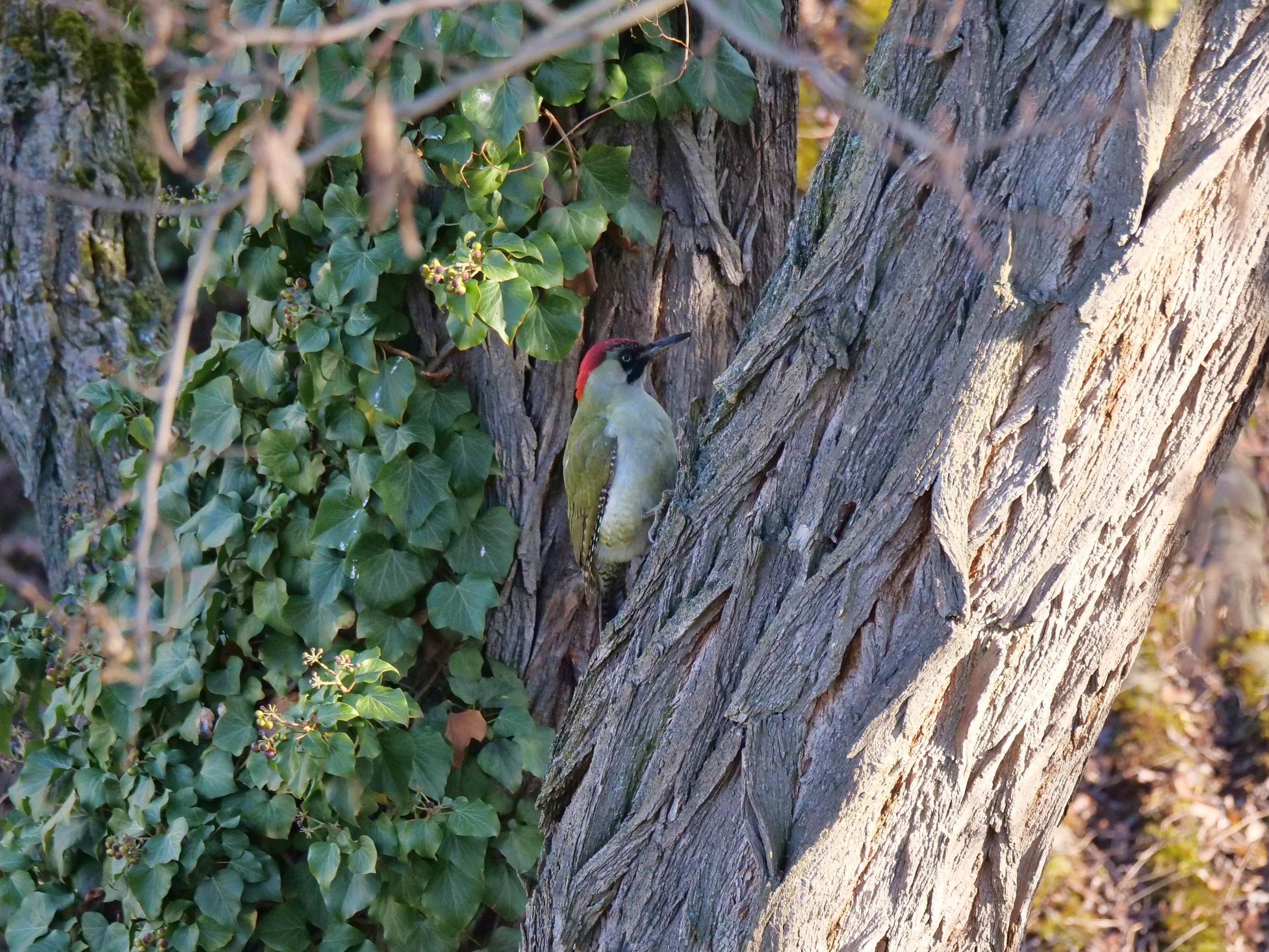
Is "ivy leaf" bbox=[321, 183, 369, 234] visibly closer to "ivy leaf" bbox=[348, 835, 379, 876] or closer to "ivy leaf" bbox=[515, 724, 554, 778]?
"ivy leaf" bbox=[515, 724, 554, 778]

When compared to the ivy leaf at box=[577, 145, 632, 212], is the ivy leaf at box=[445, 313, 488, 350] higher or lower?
lower

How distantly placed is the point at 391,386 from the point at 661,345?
0.83m

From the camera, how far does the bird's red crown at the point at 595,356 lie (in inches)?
137

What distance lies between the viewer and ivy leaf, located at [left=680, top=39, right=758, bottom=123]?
3.18m

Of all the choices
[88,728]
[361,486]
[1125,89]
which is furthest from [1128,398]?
[88,728]

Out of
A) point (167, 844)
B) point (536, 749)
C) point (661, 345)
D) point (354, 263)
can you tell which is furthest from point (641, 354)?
point (167, 844)

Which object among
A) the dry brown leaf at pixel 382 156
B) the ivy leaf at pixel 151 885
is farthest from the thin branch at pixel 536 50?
the ivy leaf at pixel 151 885

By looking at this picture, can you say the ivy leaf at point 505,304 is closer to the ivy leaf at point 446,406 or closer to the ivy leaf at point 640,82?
the ivy leaf at point 446,406

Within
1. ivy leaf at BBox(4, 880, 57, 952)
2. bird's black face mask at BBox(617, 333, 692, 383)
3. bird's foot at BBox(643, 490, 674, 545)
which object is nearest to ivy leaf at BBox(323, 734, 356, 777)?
bird's foot at BBox(643, 490, 674, 545)

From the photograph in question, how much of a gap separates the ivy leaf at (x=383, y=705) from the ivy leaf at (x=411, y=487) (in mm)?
475

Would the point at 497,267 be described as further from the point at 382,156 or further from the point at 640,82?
the point at 382,156

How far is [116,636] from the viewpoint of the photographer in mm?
1847

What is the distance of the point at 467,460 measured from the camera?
130 inches

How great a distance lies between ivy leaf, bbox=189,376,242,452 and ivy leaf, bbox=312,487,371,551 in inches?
16.5
